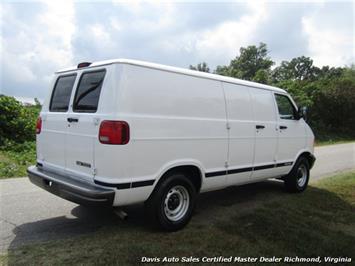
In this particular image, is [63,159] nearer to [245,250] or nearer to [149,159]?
[149,159]

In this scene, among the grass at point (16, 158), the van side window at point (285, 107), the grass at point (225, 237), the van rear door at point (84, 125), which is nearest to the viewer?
the grass at point (225, 237)

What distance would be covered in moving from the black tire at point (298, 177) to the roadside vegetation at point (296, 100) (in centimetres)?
667

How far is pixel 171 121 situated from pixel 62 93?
1785mm

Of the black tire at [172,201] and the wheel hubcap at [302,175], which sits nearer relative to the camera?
the black tire at [172,201]

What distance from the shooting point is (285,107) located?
6980 mm

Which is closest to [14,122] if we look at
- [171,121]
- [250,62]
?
[171,121]

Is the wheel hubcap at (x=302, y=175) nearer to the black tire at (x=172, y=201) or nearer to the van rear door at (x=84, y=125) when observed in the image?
the black tire at (x=172, y=201)

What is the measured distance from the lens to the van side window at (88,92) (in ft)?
14.2

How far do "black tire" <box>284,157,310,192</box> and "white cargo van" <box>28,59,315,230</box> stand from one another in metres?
1.43

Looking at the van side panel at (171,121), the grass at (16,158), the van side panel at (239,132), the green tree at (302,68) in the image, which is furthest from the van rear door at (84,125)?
the green tree at (302,68)

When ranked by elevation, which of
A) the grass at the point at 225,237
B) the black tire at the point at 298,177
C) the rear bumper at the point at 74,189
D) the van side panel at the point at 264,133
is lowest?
the grass at the point at 225,237

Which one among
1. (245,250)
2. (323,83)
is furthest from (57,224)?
(323,83)

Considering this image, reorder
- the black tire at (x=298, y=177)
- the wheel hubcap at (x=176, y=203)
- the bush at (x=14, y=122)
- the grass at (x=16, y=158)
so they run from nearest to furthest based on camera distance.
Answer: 1. the wheel hubcap at (x=176, y=203)
2. the black tire at (x=298, y=177)
3. the grass at (x=16, y=158)
4. the bush at (x=14, y=122)

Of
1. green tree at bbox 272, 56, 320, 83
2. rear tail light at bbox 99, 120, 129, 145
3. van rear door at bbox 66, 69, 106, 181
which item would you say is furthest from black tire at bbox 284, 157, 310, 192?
green tree at bbox 272, 56, 320, 83
